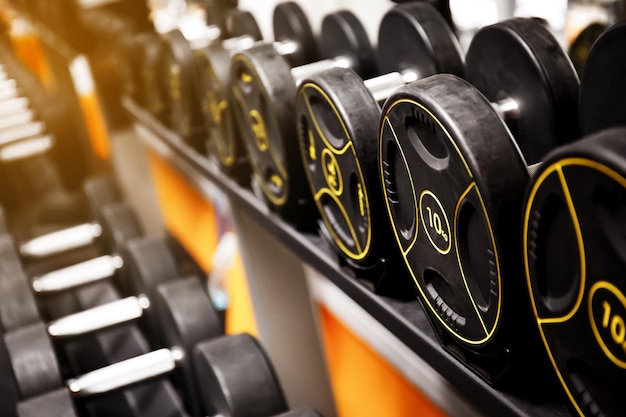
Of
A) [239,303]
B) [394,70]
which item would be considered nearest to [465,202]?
[394,70]

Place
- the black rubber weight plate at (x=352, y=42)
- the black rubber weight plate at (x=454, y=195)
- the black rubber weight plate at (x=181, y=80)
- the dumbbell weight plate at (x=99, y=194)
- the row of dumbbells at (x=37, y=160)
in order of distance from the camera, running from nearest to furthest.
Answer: the black rubber weight plate at (x=454, y=195) < the black rubber weight plate at (x=352, y=42) < the black rubber weight plate at (x=181, y=80) < the dumbbell weight plate at (x=99, y=194) < the row of dumbbells at (x=37, y=160)

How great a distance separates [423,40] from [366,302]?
36cm

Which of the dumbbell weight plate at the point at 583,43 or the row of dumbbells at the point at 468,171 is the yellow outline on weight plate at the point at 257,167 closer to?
the row of dumbbells at the point at 468,171

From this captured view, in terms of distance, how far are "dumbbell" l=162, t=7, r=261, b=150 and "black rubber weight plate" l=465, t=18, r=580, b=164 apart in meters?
0.71

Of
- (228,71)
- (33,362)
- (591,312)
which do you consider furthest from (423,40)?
(33,362)

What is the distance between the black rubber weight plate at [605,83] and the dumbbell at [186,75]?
2.85 ft

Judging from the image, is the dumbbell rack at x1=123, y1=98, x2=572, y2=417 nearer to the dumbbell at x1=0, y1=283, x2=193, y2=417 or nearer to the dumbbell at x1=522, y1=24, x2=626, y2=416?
the dumbbell at x1=522, y1=24, x2=626, y2=416

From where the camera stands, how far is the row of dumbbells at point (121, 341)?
112 centimetres

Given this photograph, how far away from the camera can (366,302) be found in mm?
957

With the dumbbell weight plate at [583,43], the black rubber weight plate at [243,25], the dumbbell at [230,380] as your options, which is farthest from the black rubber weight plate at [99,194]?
the dumbbell weight plate at [583,43]

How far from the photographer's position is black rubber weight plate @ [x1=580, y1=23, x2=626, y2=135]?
0.67 metres

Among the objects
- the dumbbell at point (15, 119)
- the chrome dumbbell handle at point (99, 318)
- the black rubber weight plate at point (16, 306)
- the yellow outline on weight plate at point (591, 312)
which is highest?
the dumbbell at point (15, 119)

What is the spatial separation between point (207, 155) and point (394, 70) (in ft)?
2.13

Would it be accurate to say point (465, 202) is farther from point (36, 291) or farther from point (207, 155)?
point (36, 291)
